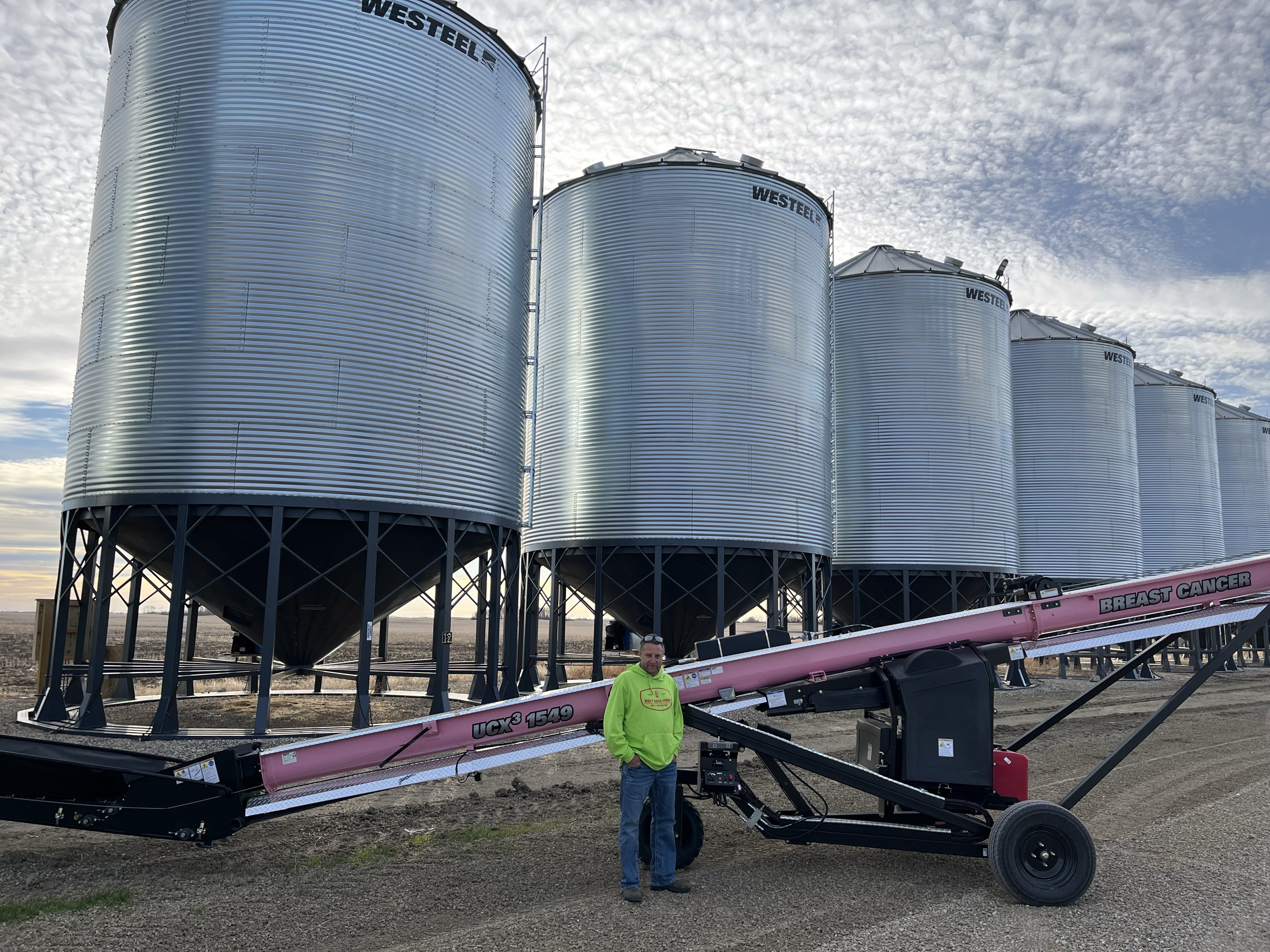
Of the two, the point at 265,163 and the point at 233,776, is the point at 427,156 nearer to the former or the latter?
the point at 265,163

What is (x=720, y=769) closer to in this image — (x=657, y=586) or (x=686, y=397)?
(x=657, y=586)

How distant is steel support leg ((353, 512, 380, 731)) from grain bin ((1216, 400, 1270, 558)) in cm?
4923

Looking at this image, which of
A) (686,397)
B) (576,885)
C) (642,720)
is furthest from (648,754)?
(686,397)

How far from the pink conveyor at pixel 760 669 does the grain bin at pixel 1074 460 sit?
2605cm

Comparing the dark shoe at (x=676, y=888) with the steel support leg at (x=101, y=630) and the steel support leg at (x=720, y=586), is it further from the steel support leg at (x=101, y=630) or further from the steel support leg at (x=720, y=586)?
the steel support leg at (x=720, y=586)

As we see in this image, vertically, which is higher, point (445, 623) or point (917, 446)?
point (917, 446)

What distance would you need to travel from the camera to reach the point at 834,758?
314 inches

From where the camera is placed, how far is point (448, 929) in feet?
20.9

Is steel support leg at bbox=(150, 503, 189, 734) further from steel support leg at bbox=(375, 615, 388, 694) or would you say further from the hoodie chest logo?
the hoodie chest logo

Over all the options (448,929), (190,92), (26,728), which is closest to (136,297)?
(190,92)

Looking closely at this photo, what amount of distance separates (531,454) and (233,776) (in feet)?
47.3

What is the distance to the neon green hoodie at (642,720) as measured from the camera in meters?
7.15

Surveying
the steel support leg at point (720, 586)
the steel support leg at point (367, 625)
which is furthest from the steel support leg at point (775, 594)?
the steel support leg at point (367, 625)

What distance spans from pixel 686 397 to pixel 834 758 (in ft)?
47.9
